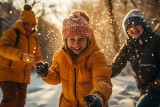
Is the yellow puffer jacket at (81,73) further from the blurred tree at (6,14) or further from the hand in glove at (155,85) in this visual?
the blurred tree at (6,14)

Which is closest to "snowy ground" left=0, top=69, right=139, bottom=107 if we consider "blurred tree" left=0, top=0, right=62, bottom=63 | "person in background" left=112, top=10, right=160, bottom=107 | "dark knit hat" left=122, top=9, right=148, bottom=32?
"person in background" left=112, top=10, right=160, bottom=107

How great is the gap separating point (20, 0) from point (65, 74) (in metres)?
19.8

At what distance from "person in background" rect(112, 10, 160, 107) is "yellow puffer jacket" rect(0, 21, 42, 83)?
1.46 m

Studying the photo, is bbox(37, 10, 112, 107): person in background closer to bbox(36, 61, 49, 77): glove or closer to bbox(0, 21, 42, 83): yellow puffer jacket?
bbox(36, 61, 49, 77): glove

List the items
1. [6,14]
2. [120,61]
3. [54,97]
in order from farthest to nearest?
1. [6,14]
2. [54,97]
3. [120,61]

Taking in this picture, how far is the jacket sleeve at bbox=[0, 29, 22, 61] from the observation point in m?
4.60

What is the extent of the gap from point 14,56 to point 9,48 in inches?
7.0

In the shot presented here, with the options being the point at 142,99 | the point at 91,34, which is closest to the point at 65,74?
the point at 91,34

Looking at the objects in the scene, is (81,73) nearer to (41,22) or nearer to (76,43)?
(76,43)

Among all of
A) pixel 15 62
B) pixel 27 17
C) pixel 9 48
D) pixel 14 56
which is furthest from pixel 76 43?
pixel 27 17

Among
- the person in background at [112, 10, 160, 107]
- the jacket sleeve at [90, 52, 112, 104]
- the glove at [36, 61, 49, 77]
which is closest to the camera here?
the jacket sleeve at [90, 52, 112, 104]

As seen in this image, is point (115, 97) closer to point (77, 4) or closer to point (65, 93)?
point (65, 93)

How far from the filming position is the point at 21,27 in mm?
5012

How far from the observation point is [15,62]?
16.0 ft
